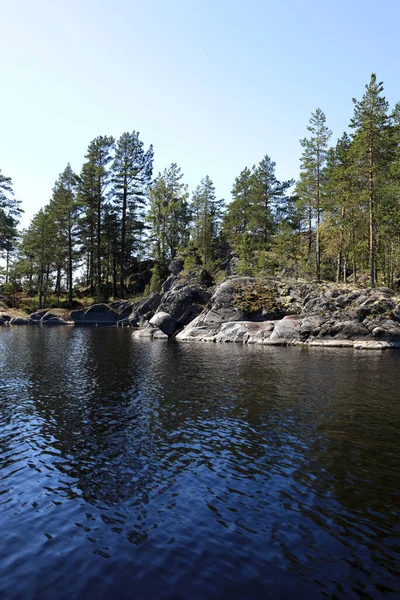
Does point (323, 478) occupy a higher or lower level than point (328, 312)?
lower

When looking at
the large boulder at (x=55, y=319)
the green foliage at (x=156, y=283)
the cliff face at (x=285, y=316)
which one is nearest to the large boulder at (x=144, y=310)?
the green foliage at (x=156, y=283)

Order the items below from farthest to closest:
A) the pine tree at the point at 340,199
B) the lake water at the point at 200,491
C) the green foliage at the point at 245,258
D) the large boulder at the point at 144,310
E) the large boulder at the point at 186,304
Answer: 1. the large boulder at the point at 144,310
2. the green foliage at the point at 245,258
3. the large boulder at the point at 186,304
4. the pine tree at the point at 340,199
5. the lake water at the point at 200,491

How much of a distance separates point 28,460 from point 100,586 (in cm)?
675

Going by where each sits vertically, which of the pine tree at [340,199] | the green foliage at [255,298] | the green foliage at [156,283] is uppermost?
the pine tree at [340,199]

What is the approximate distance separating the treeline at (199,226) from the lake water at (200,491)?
38.5m

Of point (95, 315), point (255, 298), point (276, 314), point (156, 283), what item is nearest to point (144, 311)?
point (156, 283)

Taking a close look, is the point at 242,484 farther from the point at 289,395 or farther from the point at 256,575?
the point at 289,395

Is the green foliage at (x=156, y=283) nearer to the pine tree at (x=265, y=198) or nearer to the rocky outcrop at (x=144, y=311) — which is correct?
the rocky outcrop at (x=144, y=311)

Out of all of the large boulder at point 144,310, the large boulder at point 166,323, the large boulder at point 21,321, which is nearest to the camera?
the large boulder at point 166,323

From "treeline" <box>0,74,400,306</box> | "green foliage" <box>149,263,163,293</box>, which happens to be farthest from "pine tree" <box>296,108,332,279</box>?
"green foliage" <box>149,263,163,293</box>

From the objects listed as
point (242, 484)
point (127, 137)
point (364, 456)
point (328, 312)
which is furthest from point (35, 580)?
point (127, 137)

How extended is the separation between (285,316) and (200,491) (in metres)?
38.2

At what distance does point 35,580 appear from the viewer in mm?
6930

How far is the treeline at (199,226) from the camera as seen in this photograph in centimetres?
5638
